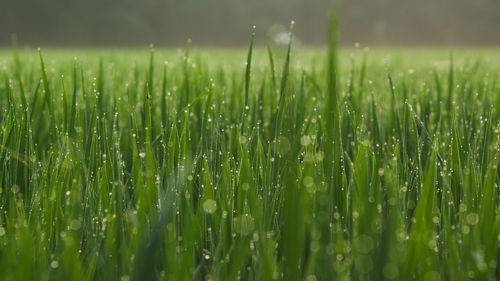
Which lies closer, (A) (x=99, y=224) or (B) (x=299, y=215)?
(B) (x=299, y=215)

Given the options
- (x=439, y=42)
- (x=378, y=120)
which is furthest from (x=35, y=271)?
(x=439, y=42)

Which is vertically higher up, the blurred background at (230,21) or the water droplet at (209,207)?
the blurred background at (230,21)

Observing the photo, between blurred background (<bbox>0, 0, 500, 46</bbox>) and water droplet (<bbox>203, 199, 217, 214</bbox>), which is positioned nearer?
water droplet (<bbox>203, 199, 217, 214</bbox>)

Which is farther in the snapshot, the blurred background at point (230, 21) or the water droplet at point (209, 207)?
the blurred background at point (230, 21)

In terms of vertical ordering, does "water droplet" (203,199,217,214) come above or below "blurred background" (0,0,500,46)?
below

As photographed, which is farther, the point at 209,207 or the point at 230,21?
the point at 230,21

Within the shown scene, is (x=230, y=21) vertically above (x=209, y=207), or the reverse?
(x=230, y=21)

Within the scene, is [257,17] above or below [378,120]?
above

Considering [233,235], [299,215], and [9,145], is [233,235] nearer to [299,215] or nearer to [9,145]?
[299,215]
